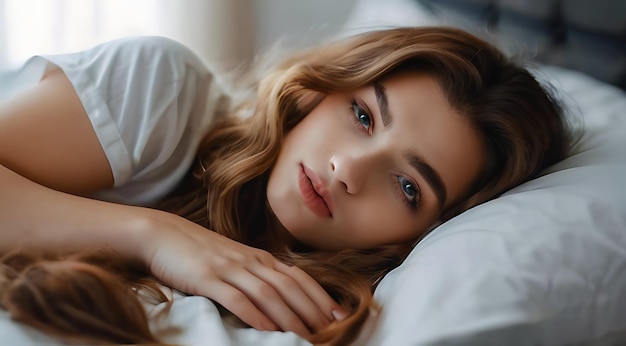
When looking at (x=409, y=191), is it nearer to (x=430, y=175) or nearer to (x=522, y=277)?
(x=430, y=175)

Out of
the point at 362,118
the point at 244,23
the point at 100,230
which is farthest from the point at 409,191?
the point at 244,23

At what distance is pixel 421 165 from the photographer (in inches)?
38.2

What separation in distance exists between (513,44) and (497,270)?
875mm

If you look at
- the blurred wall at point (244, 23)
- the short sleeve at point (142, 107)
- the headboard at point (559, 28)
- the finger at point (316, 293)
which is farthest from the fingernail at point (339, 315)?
the blurred wall at point (244, 23)

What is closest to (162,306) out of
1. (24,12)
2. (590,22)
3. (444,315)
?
(444,315)

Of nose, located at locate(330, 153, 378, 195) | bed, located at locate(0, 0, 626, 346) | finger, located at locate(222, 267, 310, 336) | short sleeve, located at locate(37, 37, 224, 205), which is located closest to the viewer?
bed, located at locate(0, 0, 626, 346)

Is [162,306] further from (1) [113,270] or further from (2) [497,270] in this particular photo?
(2) [497,270]

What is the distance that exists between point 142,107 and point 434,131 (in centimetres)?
42

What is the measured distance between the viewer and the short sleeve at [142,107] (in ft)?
3.46

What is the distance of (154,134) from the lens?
42.8 inches

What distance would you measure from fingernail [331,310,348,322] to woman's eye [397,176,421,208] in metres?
0.22

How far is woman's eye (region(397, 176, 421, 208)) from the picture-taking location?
0.98m

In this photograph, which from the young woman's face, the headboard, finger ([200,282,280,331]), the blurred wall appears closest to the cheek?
the young woman's face

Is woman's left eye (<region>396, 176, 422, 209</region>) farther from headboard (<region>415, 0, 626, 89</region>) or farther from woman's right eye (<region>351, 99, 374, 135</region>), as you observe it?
headboard (<region>415, 0, 626, 89</region>)
